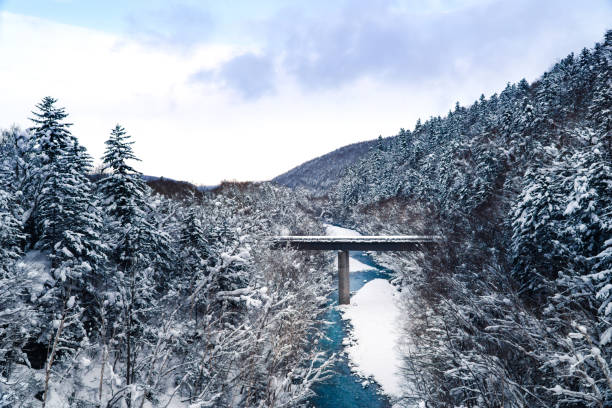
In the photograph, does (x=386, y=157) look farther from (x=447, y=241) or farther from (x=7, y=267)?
(x=7, y=267)

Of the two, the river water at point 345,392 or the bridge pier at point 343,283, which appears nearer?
the river water at point 345,392

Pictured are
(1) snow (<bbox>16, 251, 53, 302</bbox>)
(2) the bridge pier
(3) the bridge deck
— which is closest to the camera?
(1) snow (<bbox>16, 251, 53, 302</bbox>)

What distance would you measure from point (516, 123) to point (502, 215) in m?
29.3

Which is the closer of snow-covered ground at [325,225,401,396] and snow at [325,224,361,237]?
snow-covered ground at [325,225,401,396]

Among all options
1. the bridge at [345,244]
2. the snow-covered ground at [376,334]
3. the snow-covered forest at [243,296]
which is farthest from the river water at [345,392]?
the bridge at [345,244]

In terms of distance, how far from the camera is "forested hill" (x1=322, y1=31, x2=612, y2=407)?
1025 centimetres

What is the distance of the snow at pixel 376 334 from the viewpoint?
23.0 m

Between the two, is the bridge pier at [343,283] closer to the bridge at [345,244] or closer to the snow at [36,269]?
the bridge at [345,244]

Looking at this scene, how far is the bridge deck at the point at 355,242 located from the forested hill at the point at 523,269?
247cm

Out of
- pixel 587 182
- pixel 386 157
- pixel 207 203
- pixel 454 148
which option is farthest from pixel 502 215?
pixel 386 157

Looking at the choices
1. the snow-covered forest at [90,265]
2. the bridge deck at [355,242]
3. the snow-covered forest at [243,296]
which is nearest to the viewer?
the snow-covered forest at [243,296]

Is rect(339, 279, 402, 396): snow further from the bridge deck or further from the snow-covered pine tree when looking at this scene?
the snow-covered pine tree

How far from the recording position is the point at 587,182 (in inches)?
547

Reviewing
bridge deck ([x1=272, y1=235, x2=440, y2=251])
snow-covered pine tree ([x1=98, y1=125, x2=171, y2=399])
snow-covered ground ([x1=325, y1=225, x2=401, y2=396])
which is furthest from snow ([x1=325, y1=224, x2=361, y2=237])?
snow-covered pine tree ([x1=98, y1=125, x2=171, y2=399])
